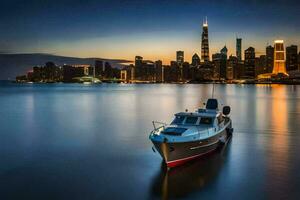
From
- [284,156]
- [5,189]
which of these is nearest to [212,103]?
[284,156]

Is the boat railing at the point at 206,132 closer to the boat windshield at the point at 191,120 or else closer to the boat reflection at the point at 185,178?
the boat windshield at the point at 191,120

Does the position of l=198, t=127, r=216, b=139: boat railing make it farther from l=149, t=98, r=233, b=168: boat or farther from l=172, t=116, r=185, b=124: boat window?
l=172, t=116, r=185, b=124: boat window

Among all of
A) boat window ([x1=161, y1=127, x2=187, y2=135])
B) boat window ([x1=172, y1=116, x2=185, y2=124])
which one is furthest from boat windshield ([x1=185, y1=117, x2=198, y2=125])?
boat window ([x1=161, y1=127, x2=187, y2=135])

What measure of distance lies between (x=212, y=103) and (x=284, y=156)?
7344 mm

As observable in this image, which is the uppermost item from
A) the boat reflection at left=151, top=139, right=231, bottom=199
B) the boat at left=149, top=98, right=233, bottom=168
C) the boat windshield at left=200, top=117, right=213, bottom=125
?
the boat windshield at left=200, top=117, right=213, bottom=125

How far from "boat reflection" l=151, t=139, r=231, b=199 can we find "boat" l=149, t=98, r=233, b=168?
40cm

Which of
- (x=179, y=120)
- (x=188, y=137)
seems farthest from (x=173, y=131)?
(x=179, y=120)

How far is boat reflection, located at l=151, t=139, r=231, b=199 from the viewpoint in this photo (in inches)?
576

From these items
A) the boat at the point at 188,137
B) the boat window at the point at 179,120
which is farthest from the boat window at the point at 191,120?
the boat window at the point at 179,120

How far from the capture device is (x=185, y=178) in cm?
1617

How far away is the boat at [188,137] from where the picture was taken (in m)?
16.9

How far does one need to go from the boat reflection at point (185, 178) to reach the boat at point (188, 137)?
1.32 feet

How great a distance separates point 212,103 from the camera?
26938 mm

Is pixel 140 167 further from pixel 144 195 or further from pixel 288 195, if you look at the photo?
pixel 288 195
